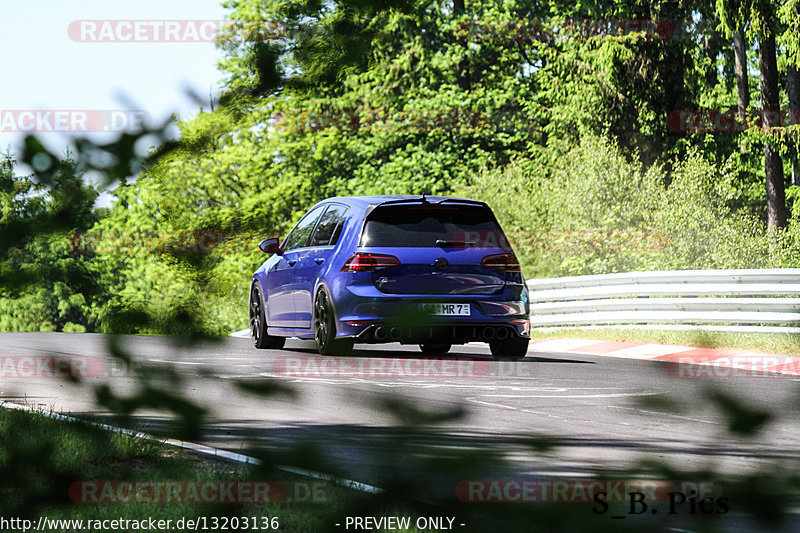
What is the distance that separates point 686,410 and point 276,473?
0.72m

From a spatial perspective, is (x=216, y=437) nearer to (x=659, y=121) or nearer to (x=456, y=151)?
(x=659, y=121)

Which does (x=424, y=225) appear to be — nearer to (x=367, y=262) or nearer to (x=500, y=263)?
(x=367, y=262)

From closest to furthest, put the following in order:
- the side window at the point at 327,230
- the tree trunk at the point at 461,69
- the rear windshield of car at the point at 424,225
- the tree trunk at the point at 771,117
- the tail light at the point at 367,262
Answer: the rear windshield of car at the point at 424,225
the tail light at the point at 367,262
the side window at the point at 327,230
the tree trunk at the point at 771,117
the tree trunk at the point at 461,69

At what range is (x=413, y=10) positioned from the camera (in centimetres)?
227

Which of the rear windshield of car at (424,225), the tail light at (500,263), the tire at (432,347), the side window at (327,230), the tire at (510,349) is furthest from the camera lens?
the tire at (510,349)

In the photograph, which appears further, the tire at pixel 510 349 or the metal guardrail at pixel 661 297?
the metal guardrail at pixel 661 297

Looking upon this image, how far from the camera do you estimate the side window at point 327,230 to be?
12.1 meters

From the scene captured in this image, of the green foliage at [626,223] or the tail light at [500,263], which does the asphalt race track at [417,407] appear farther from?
the green foliage at [626,223]

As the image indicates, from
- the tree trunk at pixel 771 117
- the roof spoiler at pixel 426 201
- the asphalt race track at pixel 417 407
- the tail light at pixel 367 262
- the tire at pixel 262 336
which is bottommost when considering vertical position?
the tire at pixel 262 336

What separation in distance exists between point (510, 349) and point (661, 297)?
612 centimetres

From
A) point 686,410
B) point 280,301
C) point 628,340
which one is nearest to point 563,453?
point 686,410

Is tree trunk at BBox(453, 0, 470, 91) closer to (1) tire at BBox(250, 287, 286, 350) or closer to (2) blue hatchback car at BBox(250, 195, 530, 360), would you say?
(1) tire at BBox(250, 287, 286, 350)

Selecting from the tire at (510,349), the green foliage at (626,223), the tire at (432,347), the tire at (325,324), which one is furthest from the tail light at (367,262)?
the green foliage at (626,223)

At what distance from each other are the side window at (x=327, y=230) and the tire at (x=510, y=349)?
2476 mm
